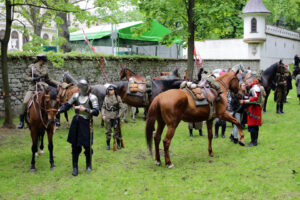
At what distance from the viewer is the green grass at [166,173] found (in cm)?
566

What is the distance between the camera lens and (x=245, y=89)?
10.3 m

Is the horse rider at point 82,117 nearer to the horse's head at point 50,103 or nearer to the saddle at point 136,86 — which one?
the horse's head at point 50,103

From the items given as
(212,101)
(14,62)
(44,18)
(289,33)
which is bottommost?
(212,101)

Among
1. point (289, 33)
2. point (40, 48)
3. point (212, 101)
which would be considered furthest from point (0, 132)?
point (289, 33)

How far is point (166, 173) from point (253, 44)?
1159 inches

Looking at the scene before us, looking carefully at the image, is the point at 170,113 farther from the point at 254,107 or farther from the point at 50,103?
the point at 254,107

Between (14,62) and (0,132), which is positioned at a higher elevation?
(14,62)

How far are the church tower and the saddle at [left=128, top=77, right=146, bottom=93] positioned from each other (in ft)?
83.0

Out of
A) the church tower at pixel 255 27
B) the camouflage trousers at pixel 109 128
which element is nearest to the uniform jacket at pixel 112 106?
the camouflage trousers at pixel 109 128

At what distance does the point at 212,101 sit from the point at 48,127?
163 inches

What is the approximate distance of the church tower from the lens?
3244 centimetres

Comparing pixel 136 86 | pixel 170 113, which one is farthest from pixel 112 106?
pixel 170 113

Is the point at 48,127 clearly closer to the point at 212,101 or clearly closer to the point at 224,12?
the point at 212,101

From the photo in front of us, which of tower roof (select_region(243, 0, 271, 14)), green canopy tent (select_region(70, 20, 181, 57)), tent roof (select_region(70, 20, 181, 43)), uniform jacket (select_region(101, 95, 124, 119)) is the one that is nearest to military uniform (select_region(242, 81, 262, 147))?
uniform jacket (select_region(101, 95, 124, 119))
